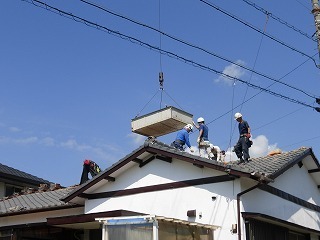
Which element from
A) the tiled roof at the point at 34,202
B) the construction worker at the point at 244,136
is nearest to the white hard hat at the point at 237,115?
the construction worker at the point at 244,136

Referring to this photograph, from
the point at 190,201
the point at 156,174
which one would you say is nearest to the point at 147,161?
the point at 156,174

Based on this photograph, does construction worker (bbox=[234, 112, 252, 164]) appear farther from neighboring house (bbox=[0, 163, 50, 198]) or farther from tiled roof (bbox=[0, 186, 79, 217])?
neighboring house (bbox=[0, 163, 50, 198])

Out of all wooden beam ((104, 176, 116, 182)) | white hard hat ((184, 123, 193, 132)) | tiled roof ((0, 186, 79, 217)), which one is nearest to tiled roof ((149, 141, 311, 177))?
white hard hat ((184, 123, 193, 132))

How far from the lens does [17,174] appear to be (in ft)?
84.3

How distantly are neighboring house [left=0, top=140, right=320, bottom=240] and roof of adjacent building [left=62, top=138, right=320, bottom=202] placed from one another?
0.03 meters

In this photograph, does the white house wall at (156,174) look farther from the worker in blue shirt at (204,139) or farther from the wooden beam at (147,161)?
the worker in blue shirt at (204,139)

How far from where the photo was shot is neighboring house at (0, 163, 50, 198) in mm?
24600

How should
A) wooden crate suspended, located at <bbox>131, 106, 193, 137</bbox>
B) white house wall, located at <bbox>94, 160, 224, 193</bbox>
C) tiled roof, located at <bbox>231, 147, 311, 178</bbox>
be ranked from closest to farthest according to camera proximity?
tiled roof, located at <bbox>231, 147, 311, 178</bbox>
white house wall, located at <bbox>94, 160, 224, 193</bbox>
wooden crate suspended, located at <bbox>131, 106, 193, 137</bbox>

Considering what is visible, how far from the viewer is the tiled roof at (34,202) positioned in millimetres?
16656

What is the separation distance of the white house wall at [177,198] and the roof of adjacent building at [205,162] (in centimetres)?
31

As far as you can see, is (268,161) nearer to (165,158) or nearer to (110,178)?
(165,158)

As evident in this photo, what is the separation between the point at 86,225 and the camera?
50.5 ft

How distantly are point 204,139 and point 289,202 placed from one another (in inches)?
124

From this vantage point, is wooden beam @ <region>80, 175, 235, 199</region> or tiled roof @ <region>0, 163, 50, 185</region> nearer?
wooden beam @ <region>80, 175, 235, 199</region>
